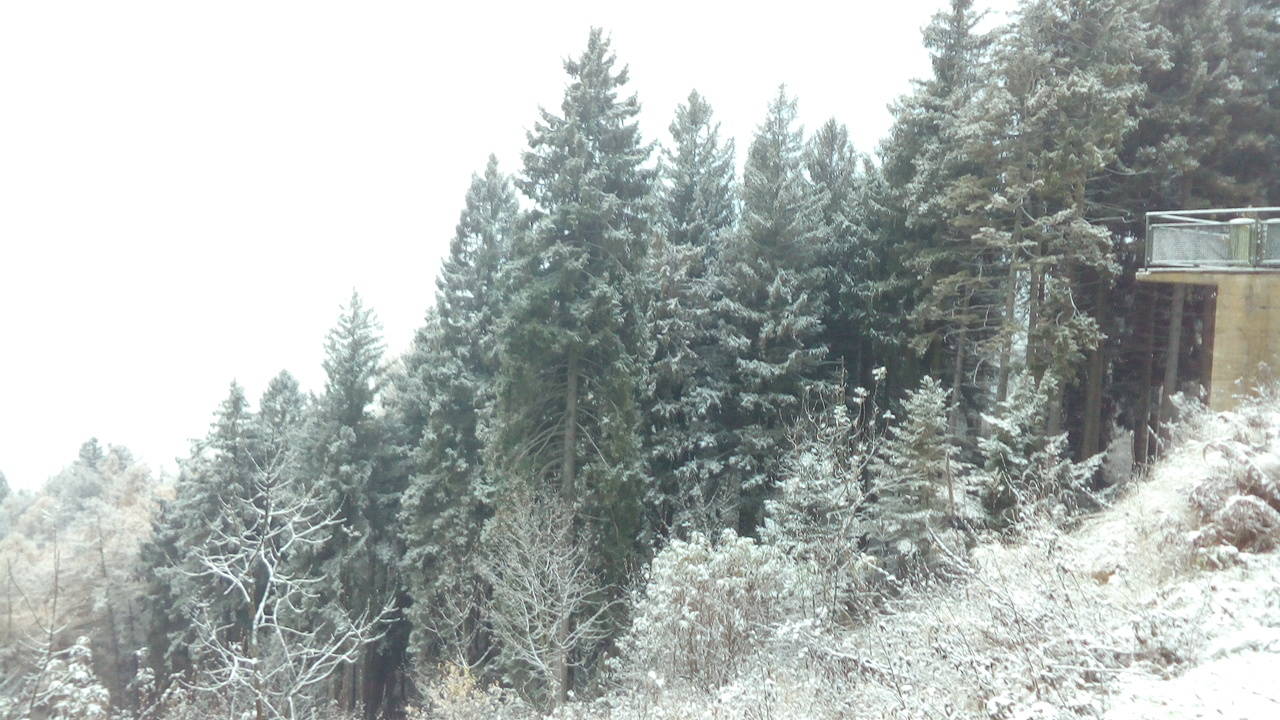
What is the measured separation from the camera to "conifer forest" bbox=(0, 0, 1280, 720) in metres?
13.6

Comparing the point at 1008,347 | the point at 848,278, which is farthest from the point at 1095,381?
the point at 848,278

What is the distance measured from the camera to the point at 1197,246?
1318cm

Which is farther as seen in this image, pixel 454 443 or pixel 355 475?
pixel 355 475

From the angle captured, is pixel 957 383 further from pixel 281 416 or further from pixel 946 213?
pixel 281 416

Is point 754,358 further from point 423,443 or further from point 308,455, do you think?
point 308,455

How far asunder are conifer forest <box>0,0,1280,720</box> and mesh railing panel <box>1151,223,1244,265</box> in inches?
112

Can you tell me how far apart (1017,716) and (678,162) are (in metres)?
22.3

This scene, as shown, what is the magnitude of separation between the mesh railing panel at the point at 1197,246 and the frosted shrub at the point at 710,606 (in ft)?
26.3

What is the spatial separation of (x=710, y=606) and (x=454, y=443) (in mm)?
14606

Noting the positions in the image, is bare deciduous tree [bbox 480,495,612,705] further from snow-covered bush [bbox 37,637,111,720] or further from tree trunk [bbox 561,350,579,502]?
snow-covered bush [bbox 37,637,111,720]

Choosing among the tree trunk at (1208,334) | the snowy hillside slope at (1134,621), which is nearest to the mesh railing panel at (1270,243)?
the snowy hillside slope at (1134,621)

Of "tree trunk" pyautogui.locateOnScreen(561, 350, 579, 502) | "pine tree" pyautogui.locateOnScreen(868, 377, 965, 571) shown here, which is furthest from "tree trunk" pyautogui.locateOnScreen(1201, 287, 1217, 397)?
"tree trunk" pyautogui.locateOnScreen(561, 350, 579, 502)

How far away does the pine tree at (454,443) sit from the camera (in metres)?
23.5

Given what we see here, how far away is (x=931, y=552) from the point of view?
1347 centimetres
